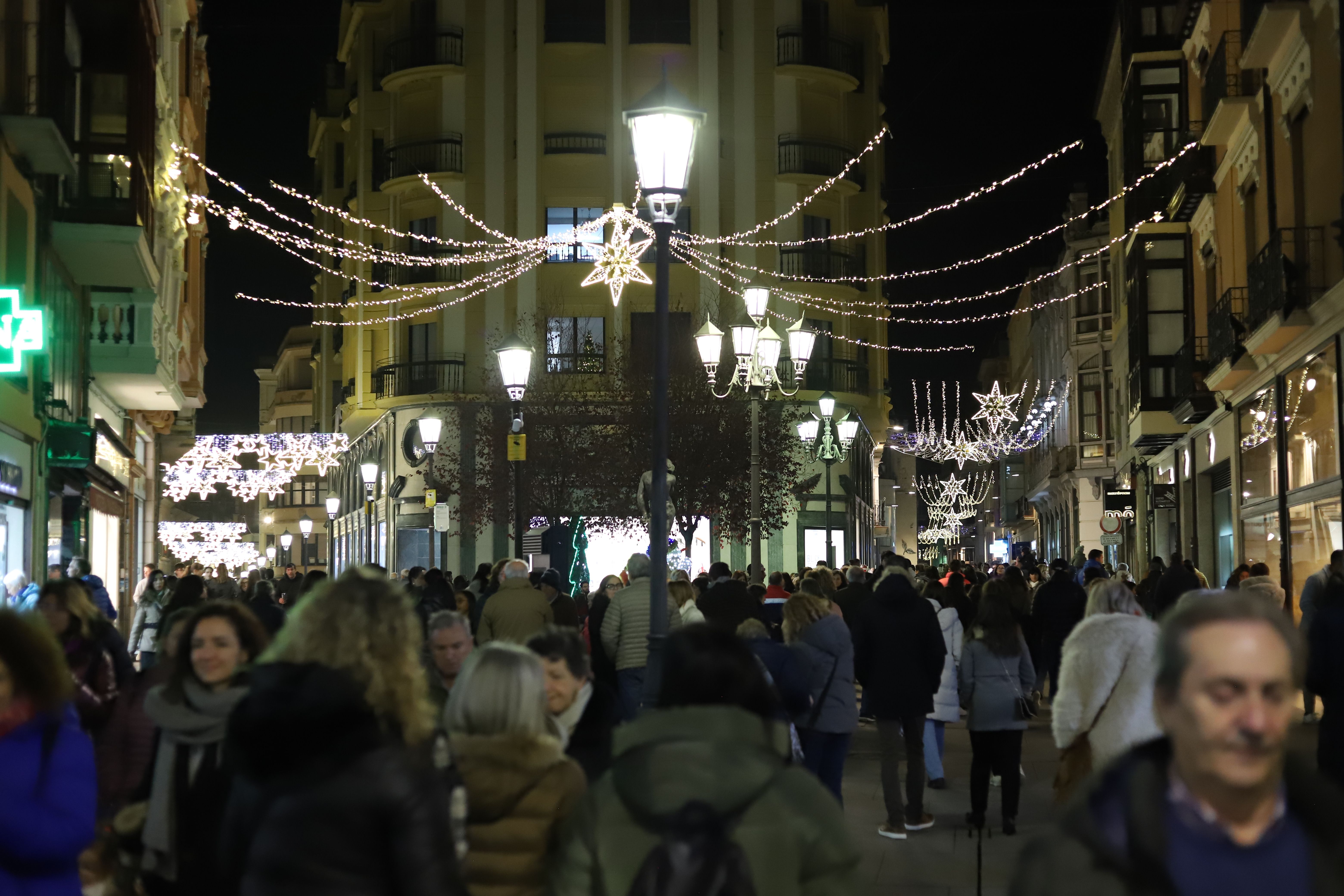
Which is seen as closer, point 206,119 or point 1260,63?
point 1260,63

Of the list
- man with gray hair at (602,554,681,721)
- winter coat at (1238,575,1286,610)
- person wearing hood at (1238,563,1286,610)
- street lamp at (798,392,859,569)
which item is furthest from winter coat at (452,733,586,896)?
street lamp at (798,392,859,569)

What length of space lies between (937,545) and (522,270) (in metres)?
85.8

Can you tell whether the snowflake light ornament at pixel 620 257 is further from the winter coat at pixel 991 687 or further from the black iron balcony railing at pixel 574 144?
the black iron balcony railing at pixel 574 144

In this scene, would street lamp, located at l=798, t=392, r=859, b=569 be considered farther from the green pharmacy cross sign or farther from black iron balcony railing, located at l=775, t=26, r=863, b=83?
the green pharmacy cross sign

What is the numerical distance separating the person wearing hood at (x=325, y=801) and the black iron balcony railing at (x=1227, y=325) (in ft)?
74.8

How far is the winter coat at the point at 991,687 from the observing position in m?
11.5

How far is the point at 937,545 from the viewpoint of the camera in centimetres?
12375

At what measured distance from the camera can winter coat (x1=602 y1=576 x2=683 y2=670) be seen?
13.0m

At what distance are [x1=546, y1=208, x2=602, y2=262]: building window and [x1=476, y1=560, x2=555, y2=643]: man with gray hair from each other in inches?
1307

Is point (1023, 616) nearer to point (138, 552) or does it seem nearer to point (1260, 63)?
point (1260, 63)

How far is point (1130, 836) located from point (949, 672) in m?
11.2

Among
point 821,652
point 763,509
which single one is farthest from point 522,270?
point 821,652

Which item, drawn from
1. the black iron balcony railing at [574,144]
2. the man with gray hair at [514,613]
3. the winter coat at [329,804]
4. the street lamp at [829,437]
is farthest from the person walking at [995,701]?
the black iron balcony railing at [574,144]

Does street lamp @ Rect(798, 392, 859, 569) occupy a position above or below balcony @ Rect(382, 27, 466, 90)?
below
